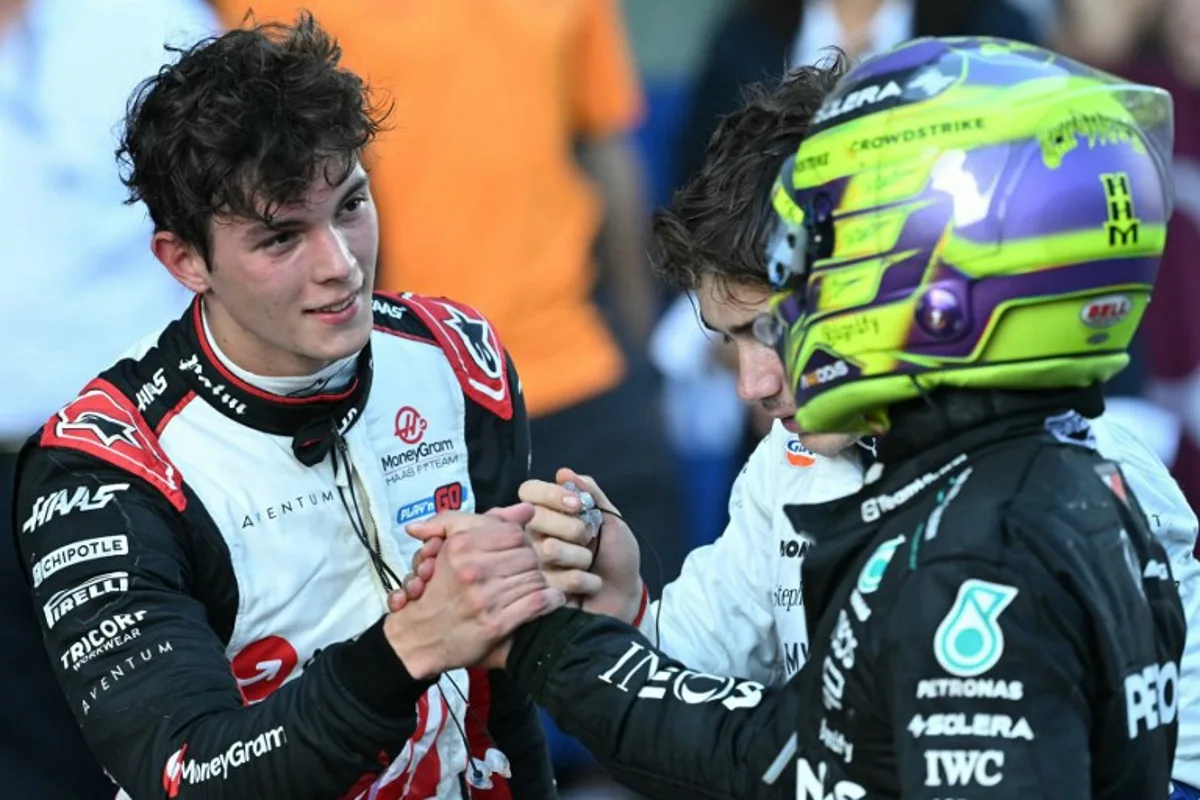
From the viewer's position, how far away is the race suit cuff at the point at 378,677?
3096 millimetres

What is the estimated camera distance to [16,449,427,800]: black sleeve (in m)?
3.12

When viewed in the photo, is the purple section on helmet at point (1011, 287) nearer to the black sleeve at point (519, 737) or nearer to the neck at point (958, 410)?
the neck at point (958, 410)

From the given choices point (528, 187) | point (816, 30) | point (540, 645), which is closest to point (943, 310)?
point (540, 645)

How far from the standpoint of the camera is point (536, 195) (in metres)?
5.89

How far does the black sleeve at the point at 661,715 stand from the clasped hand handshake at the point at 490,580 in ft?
0.43

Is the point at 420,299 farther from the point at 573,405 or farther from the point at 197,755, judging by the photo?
the point at 573,405

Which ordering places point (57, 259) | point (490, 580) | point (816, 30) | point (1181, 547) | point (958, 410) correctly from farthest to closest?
point (816, 30) < point (57, 259) < point (1181, 547) < point (490, 580) < point (958, 410)

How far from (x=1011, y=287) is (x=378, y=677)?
45.6 inches

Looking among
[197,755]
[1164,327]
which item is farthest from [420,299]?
[1164,327]

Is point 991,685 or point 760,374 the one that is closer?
point 991,685

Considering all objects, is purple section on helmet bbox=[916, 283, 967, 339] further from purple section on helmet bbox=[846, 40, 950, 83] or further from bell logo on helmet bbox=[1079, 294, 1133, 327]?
purple section on helmet bbox=[846, 40, 950, 83]

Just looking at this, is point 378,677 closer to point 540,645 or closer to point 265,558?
point 540,645

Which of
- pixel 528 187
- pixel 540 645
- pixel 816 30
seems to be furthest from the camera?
pixel 816 30

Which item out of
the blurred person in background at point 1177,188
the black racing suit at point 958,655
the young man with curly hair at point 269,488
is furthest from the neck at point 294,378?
the blurred person in background at point 1177,188
